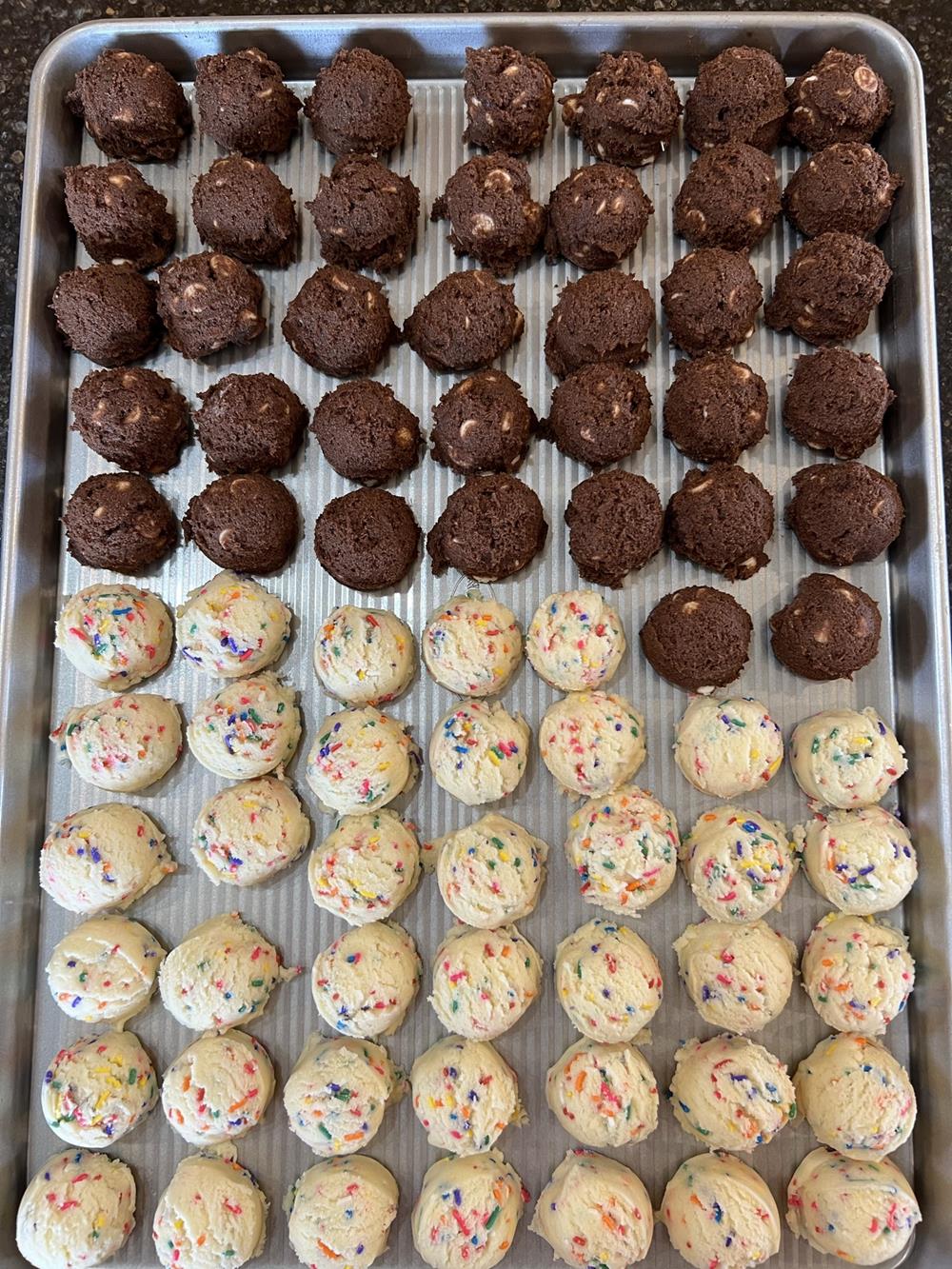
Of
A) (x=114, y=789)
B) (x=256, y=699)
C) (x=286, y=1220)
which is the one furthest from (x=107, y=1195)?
(x=256, y=699)

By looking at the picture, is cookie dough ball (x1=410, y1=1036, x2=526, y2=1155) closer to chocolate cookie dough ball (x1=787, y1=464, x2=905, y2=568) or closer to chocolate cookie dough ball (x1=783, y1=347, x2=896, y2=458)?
chocolate cookie dough ball (x1=787, y1=464, x2=905, y2=568)

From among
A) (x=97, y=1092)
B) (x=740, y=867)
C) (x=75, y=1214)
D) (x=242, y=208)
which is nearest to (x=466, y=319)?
(x=242, y=208)

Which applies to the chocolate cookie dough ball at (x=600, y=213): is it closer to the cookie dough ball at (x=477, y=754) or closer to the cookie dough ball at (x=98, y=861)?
the cookie dough ball at (x=477, y=754)

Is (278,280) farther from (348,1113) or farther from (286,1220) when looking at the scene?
(286,1220)

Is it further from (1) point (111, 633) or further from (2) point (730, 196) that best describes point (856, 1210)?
(2) point (730, 196)

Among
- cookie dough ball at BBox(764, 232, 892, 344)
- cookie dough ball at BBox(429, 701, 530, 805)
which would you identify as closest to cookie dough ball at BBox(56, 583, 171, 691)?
cookie dough ball at BBox(429, 701, 530, 805)

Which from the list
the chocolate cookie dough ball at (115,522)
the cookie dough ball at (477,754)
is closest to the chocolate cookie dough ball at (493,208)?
the chocolate cookie dough ball at (115,522)
